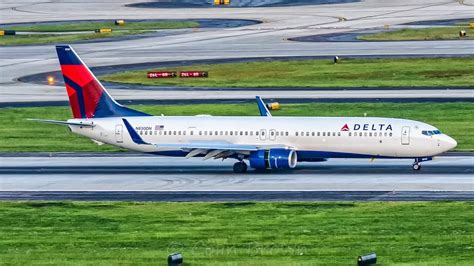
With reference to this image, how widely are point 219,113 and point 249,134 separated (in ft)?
78.4

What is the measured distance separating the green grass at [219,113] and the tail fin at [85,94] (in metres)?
7.33

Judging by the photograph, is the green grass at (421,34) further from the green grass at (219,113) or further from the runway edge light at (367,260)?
the runway edge light at (367,260)

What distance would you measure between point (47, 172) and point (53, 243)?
24843 mm

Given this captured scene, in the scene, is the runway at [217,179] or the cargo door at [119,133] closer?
the runway at [217,179]

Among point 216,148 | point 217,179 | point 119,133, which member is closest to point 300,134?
point 216,148

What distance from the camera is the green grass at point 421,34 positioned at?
158 meters

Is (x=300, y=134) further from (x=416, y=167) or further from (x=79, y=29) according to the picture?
(x=79, y=29)

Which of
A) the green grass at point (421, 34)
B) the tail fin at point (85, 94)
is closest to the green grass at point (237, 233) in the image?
the tail fin at point (85, 94)

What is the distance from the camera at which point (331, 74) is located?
126688 mm

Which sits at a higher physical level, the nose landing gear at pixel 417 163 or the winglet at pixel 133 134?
the winglet at pixel 133 134

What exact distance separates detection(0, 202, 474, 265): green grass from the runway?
360 centimetres

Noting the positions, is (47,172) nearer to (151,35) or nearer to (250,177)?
(250,177)

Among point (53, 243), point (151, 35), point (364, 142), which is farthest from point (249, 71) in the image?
point (53, 243)

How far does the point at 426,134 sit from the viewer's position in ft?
251
